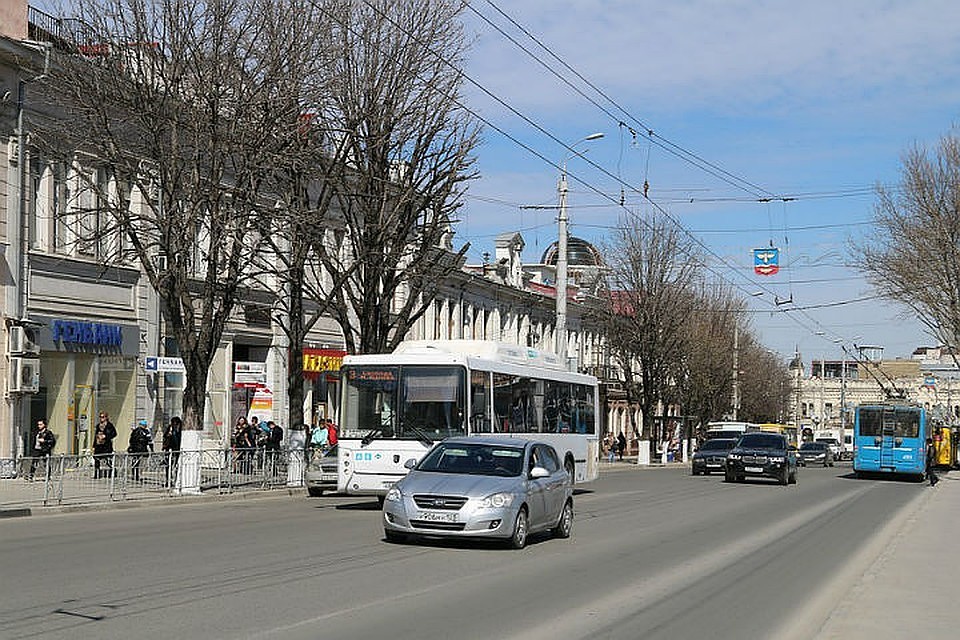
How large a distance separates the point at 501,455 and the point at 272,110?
12508 mm

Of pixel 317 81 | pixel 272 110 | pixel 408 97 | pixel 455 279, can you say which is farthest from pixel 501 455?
pixel 455 279

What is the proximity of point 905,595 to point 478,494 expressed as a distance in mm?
5672

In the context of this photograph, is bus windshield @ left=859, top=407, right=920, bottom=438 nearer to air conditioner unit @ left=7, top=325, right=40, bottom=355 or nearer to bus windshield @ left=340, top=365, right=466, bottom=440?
bus windshield @ left=340, top=365, right=466, bottom=440

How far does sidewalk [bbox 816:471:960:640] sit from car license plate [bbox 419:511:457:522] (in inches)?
202

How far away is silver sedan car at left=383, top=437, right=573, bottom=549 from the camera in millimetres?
16438

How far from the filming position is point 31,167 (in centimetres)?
3069

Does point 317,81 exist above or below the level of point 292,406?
above

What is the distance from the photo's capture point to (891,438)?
5031 cm

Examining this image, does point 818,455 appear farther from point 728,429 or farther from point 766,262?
point 766,262

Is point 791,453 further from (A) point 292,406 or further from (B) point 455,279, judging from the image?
(B) point 455,279

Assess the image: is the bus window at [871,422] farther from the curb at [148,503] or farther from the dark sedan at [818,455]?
the curb at [148,503]

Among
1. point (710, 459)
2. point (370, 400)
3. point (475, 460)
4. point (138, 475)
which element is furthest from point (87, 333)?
point (710, 459)

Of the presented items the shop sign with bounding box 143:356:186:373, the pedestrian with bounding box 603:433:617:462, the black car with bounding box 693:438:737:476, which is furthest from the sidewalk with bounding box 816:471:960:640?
the pedestrian with bounding box 603:433:617:462

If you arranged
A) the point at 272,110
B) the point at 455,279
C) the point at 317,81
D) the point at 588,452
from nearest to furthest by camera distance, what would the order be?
1. the point at 272,110
2. the point at 317,81
3. the point at 588,452
4. the point at 455,279
